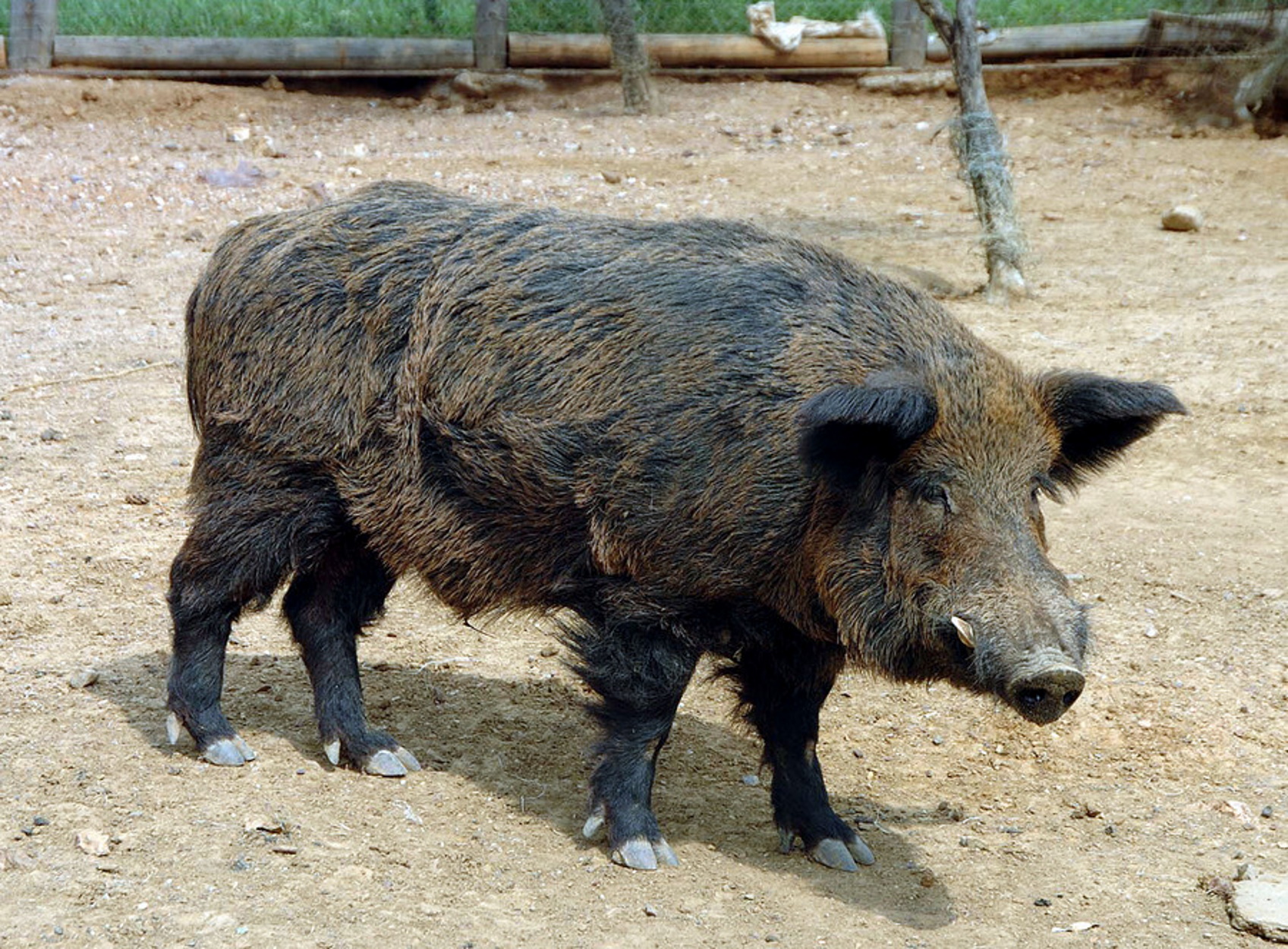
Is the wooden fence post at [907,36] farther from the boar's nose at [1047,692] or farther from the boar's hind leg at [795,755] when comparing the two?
the boar's nose at [1047,692]

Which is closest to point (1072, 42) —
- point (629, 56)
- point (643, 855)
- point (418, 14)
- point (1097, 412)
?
point (629, 56)

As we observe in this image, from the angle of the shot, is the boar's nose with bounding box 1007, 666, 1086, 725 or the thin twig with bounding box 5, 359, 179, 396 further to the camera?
the thin twig with bounding box 5, 359, 179, 396

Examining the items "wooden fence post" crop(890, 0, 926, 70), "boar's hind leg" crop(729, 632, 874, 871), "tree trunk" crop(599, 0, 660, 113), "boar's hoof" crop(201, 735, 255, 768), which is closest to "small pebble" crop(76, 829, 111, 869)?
"boar's hoof" crop(201, 735, 255, 768)

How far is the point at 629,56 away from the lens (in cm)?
1460

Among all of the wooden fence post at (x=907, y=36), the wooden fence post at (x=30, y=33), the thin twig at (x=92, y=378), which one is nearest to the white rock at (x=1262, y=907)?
the thin twig at (x=92, y=378)

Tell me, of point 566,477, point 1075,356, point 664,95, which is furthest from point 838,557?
point 664,95

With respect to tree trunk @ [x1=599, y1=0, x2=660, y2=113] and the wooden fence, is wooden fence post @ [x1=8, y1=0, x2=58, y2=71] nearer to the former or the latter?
the wooden fence

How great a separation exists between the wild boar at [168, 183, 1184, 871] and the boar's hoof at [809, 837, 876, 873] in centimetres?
1

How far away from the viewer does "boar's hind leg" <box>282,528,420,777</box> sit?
5.27m

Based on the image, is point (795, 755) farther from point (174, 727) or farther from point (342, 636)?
point (174, 727)

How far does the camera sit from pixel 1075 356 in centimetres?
945

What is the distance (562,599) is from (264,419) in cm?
117

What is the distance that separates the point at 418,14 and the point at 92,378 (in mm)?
7638

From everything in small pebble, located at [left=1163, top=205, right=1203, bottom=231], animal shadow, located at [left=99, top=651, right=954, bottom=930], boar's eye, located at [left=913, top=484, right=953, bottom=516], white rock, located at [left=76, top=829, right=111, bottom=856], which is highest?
boar's eye, located at [left=913, top=484, right=953, bottom=516]
